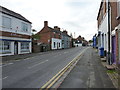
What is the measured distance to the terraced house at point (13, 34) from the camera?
20.1 m

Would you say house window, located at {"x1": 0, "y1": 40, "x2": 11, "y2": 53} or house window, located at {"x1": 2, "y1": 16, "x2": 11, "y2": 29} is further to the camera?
house window, located at {"x1": 2, "y1": 16, "x2": 11, "y2": 29}

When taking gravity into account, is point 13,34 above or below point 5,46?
above

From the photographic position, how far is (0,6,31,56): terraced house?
20.1m

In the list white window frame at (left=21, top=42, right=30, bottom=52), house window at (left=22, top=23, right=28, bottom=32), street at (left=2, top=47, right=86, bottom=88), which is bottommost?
street at (left=2, top=47, right=86, bottom=88)

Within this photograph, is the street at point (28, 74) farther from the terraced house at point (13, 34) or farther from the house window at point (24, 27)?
the house window at point (24, 27)

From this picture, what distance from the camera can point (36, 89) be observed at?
17.9ft

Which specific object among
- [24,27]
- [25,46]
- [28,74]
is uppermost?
[24,27]

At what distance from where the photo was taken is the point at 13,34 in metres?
22.8

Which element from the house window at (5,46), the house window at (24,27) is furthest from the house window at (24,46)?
the house window at (5,46)

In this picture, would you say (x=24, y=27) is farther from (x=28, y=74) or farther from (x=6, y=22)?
(x=28, y=74)

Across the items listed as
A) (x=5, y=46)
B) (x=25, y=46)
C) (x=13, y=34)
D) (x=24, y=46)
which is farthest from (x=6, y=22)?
(x=25, y=46)

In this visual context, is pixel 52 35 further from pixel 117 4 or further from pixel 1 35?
pixel 117 4

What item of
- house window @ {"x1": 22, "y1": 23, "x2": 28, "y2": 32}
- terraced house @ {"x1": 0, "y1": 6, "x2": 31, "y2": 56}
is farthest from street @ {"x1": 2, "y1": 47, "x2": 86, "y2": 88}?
house window @ {"x1": 22, "y1": 23, "x2": 28, "y2": 32}

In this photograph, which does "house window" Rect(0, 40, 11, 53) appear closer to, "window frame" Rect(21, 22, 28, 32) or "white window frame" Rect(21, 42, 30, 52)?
"white window frame" Rect(21, 42, 30, 52)
